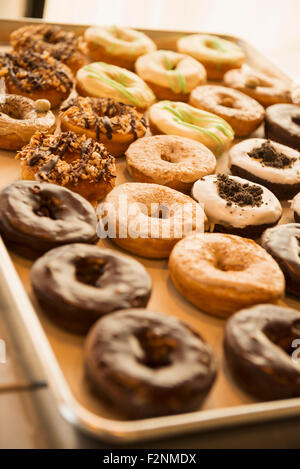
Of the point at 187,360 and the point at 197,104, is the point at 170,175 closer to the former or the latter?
the point at 197,104

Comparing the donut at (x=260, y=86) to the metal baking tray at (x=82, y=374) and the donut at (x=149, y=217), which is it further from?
the metal baking tray at (x=82, y=374)

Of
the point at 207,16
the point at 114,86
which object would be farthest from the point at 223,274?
the point at 207,16

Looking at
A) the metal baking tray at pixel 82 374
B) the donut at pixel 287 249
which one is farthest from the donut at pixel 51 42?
the donut at pixel 287 249

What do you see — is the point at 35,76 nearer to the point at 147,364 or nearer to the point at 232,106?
the point at 232,106

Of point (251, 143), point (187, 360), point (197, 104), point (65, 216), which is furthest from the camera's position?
point (197, 104)

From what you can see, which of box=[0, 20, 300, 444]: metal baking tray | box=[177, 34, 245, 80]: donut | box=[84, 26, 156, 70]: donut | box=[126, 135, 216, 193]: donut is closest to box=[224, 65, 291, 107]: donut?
box=[177, 34, 245, 80]: donut
